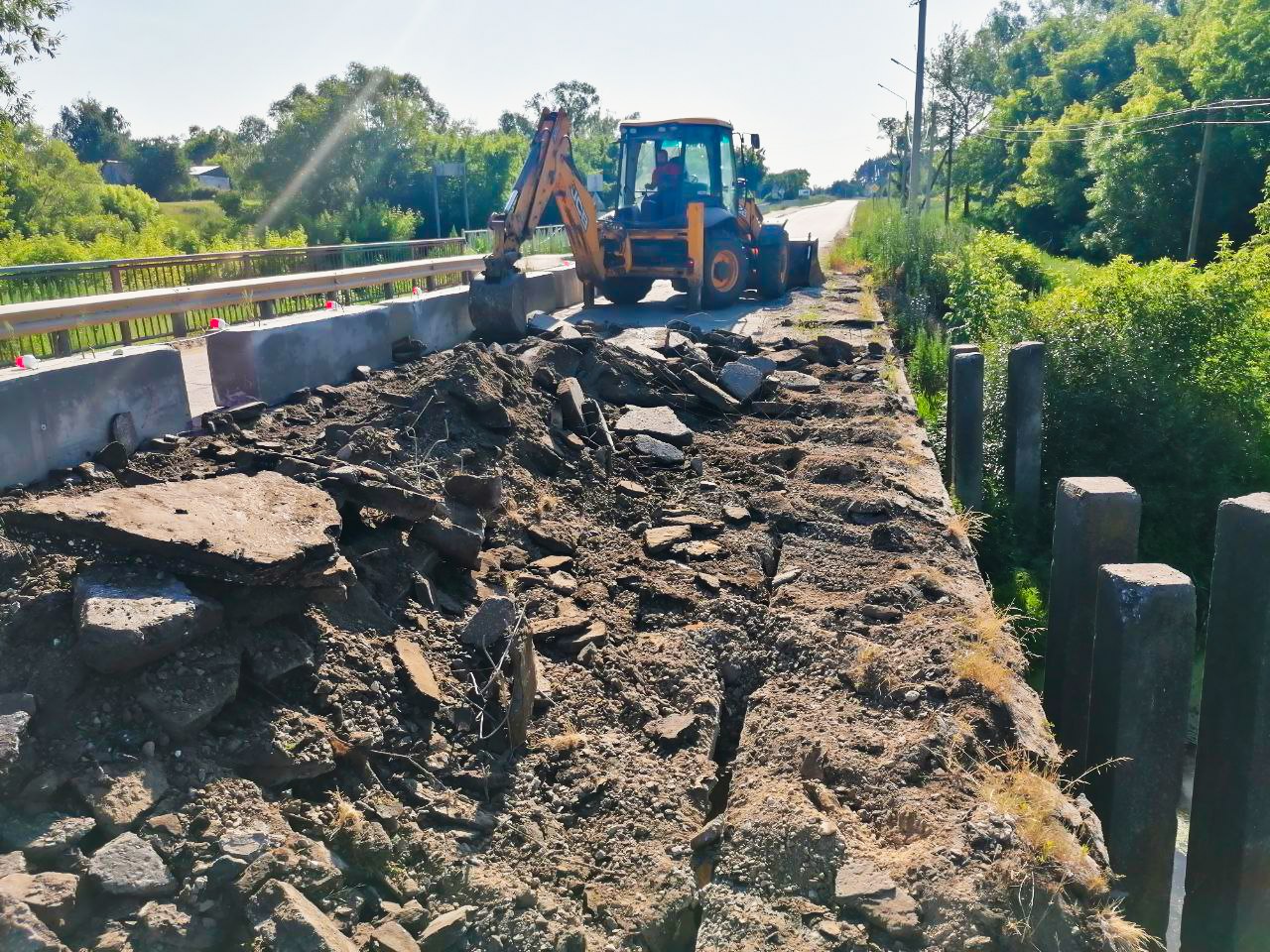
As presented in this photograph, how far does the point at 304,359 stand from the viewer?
8.29 metres

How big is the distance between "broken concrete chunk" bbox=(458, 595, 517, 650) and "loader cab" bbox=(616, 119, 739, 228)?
13821mm

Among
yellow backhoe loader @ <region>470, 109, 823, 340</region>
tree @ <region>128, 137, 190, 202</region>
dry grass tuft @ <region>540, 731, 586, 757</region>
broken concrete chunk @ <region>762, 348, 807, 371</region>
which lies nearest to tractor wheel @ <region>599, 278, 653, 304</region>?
A: yellow backhoe loader @ <region>470, 109, 823, 340</region>

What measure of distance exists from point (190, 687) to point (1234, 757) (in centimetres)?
488

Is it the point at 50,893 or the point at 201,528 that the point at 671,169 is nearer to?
the point at 201,528

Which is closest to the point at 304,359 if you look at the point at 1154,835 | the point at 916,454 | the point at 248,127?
the point at 916,454

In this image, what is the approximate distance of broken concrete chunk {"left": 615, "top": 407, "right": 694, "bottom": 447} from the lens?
28.5ft

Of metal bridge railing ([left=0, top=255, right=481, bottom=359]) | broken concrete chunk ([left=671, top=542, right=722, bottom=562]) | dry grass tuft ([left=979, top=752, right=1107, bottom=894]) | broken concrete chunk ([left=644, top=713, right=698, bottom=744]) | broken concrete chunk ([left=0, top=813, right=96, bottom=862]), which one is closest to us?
broken concrete chunk ([left=0, top=813, right=96, bottom=862])

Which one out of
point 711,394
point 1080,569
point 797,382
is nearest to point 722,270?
point 797,382

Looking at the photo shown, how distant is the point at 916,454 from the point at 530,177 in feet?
25.4

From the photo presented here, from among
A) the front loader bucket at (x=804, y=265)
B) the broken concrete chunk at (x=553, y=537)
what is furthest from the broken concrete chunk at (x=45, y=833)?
the front loader bucket at (x=804, y=265)

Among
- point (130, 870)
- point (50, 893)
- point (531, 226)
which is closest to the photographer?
point (50, 893)

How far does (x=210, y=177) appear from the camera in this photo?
321ft

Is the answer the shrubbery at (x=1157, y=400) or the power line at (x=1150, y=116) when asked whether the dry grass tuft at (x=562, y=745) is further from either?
the power line at (x=1150, y=116)

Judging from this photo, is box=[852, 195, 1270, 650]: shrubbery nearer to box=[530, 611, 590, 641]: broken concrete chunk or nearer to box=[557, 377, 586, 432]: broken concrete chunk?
box=[557, 377, 586, 432]: broken concrete chunk
